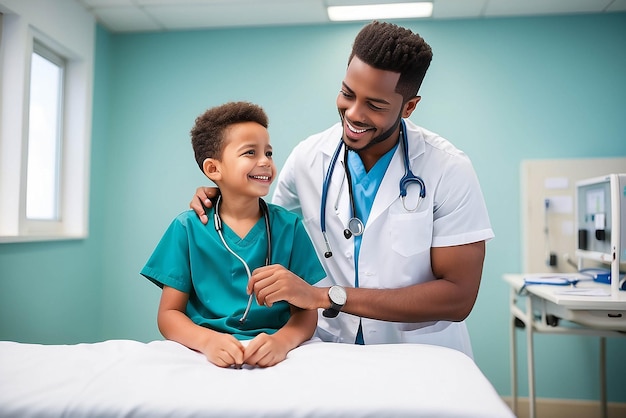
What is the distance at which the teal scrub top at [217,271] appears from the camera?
1.13 m

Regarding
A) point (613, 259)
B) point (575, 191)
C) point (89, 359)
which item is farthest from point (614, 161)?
point (89, 359)

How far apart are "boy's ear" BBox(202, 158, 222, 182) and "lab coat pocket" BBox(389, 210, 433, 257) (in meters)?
0.48

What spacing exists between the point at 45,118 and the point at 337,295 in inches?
104

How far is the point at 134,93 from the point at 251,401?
3262 millimetres

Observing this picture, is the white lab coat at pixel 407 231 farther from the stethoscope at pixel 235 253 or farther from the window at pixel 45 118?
the window at pixel 45 118

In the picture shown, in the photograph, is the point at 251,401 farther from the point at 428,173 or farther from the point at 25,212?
the point at 25,212

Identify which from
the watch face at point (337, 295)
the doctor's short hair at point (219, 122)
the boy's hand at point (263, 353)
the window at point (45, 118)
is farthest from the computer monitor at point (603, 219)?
the window at point (45, 118)

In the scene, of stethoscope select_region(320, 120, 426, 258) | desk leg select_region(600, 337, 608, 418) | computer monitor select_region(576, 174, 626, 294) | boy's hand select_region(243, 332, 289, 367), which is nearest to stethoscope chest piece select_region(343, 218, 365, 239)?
stethoscope select_region(320, 120, 426, 258)

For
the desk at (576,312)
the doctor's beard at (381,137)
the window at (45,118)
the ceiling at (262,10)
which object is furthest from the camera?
the ceiling at (262,10)

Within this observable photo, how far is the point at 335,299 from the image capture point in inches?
45.1

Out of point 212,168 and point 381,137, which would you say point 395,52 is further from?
point 212,168

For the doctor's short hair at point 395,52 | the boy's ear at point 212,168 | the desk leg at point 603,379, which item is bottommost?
the desk leg at point 603,379

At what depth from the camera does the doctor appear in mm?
1279

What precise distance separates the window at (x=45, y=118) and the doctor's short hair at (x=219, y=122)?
1.64 m
